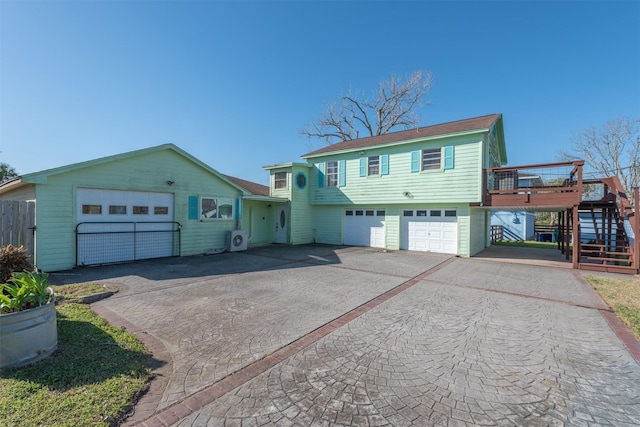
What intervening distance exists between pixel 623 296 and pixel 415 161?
28.3 feet

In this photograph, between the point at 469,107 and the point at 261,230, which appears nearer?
the point at 261,230

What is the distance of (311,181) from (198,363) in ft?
47.7

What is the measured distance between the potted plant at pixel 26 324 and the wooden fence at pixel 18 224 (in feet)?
19.6

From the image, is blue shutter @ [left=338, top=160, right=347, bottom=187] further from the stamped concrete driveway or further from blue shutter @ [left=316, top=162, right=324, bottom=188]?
the stamped concrete driveway

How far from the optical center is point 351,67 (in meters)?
21.2

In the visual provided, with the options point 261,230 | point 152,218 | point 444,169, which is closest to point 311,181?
point 261,230

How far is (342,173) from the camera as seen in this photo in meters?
15.9

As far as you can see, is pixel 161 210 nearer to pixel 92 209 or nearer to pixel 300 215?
pixel 92 209

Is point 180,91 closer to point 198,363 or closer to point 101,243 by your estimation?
point 101,243

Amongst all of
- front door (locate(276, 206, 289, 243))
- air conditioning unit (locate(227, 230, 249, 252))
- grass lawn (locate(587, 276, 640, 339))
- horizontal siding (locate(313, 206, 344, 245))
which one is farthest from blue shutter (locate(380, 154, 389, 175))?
grass lawn (locate(587, 276, 640, 339))

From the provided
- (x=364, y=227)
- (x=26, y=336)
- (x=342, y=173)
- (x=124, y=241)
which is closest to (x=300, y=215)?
(x=342, y=173)

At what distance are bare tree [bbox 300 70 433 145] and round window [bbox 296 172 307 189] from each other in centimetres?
1425

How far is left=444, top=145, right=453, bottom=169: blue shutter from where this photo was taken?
12.4 m

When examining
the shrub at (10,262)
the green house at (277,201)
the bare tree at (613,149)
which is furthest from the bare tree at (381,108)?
the shrub at (10,262)
